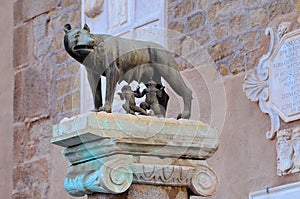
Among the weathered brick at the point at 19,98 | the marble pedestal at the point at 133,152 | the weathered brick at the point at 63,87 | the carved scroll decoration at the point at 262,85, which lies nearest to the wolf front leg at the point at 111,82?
the marble pedestal at the point at 133,152

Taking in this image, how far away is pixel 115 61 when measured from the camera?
427 cm

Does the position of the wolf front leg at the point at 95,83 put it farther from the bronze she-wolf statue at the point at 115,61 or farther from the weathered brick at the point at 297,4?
the weathered brick at the point at 297,4

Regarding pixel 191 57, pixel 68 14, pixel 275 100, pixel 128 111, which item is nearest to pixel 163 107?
pixel 128 111

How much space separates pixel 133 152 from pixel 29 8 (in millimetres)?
5334

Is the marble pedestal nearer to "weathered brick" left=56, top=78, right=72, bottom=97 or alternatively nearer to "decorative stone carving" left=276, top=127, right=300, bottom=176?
"decorative stone carving" left=276, top=127, right=300, bottom=176

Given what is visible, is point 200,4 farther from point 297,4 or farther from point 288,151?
point 288,151

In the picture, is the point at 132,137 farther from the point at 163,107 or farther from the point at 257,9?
the point at 257,9

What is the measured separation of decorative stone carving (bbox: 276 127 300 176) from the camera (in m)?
6.03

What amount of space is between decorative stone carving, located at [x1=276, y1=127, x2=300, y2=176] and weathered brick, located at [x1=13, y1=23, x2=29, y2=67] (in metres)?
3.43

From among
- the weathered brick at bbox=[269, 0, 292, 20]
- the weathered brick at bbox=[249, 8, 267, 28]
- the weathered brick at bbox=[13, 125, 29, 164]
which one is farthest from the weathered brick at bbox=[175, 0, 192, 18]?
the weathered brick at bbox=[13, 125, 29, 164]

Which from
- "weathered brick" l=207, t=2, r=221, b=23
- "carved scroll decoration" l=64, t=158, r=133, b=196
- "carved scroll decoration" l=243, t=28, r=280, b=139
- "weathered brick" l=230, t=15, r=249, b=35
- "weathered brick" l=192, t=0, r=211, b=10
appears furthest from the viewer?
"weathered brick" l=192, t=0, r=211, b=10

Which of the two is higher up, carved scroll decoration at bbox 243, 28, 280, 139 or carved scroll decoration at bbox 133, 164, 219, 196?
carved scroll decoration at bbox 243, 28, 280, 139

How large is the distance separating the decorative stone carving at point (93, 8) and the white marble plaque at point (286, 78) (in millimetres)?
2112

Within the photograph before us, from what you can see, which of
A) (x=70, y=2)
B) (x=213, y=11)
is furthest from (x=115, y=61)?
(x=70, y=2)
